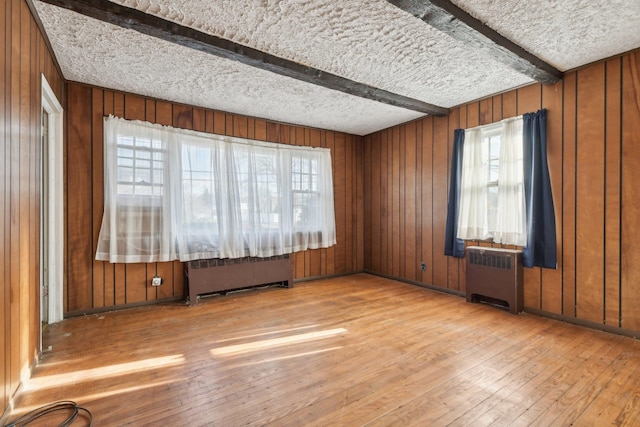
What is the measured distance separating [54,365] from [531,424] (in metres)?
3.23

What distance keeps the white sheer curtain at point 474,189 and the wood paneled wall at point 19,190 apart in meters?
4.37

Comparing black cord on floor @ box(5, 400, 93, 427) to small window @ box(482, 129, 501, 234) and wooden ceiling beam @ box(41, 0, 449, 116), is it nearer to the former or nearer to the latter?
wooden ceiling beam @ box(41, 0, 449, 116)

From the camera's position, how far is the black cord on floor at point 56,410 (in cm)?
171

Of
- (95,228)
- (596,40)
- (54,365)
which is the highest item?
(596,40)

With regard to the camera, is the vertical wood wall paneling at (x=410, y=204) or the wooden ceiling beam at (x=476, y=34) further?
the vertical wood wall paneling at (x=410, y=204)

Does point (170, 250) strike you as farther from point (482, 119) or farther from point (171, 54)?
point (482, 119)

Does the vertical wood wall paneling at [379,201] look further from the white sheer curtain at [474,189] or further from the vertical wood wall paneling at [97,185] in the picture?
the vertical wood wall paneling at [97,185]

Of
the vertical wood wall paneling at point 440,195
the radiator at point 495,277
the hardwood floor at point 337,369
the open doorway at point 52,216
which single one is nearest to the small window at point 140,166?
the open doorway at point 52,216

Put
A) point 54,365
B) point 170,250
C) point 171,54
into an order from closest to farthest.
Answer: point 54,365, point 171,54, point 170,250

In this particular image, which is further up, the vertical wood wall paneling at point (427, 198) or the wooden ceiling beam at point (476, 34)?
the wooden ceiling beam at point (476, 34)

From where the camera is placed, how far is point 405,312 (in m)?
3.61

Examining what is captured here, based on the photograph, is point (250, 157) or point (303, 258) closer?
point (250, 157)

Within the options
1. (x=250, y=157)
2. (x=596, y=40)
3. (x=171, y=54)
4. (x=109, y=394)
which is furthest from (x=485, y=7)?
(x=109, y=394)

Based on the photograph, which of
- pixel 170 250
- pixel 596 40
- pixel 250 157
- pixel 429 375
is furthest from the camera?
pixel 250 157
